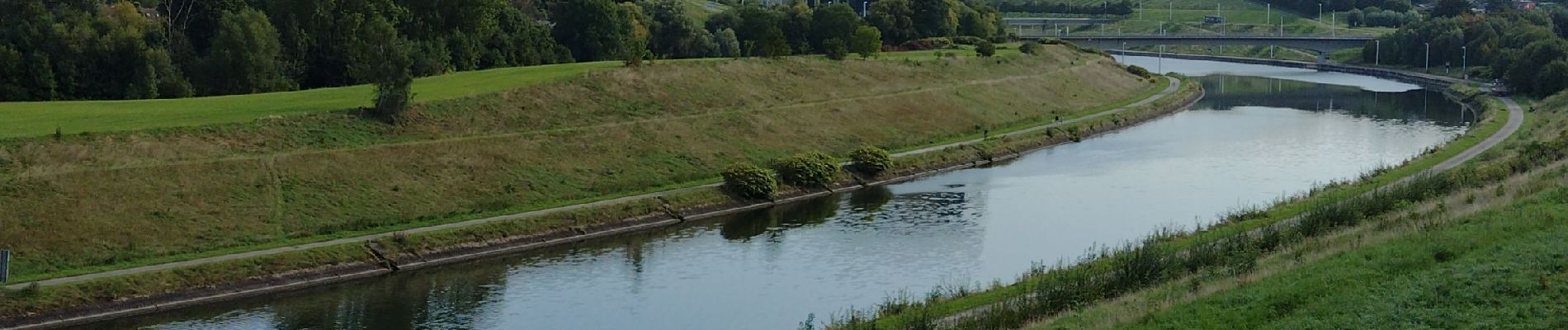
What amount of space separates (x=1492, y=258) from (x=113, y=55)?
158ft

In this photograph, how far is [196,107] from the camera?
50.3 m

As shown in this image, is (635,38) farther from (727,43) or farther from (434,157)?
(434,157)

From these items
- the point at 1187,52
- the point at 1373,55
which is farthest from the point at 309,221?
the point at 1187,52

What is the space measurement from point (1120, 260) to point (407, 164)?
24884 millimetres

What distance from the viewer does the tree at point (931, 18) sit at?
11412 cm

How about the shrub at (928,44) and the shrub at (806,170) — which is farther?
the shrub at (928,44)

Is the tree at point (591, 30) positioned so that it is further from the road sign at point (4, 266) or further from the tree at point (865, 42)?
the road sign at point (4, 266)

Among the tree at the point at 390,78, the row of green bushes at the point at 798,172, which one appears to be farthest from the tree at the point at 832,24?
the tree at the point at 390,78

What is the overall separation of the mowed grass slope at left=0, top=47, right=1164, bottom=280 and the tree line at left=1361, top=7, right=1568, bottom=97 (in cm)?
3669

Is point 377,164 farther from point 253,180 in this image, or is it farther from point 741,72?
A: point 741,72

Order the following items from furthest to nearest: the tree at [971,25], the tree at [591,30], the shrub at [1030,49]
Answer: the tree at [971,25] → the shrub at [1030,49] → the tree at [591,30]

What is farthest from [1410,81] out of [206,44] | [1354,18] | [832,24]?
[206,44]

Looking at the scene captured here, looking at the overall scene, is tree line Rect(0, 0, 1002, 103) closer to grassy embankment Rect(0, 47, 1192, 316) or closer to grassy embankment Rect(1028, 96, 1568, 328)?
grassy embankment Rect(0, 47, 1192, 316)

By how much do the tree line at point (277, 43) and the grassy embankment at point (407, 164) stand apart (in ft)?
12.7
